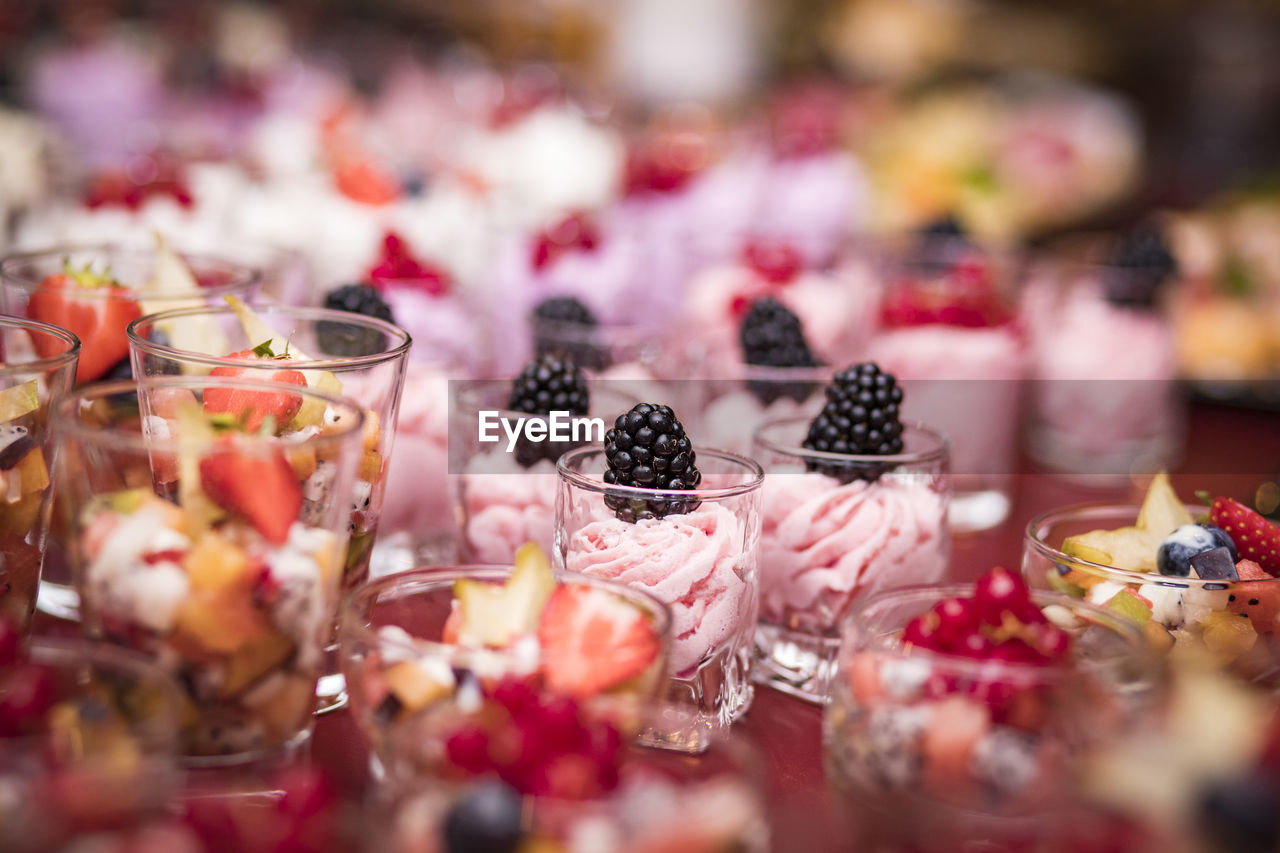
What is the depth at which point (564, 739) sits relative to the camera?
0.79 meters

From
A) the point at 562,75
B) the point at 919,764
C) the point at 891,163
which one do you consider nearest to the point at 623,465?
the point at 919,764

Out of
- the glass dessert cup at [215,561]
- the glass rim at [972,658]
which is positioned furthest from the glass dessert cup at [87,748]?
the glass rim at [972,658]

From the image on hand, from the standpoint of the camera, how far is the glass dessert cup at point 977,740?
830 millimetres

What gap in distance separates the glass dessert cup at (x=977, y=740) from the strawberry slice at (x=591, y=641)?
0.17 meters

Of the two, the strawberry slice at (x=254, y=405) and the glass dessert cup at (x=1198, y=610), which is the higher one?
the strawberry slice at (x=254, y=405)

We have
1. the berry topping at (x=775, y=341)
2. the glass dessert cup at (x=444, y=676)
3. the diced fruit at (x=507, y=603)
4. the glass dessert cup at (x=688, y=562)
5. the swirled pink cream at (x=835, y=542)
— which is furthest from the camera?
the berry topping at (x=775, y=341)

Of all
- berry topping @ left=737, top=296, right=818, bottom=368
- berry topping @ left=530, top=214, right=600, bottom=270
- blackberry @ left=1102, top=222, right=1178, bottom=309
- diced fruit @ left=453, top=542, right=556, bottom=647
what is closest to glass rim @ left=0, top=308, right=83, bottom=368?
diced fruit @ left=453, top=542, right=556, bottom=647

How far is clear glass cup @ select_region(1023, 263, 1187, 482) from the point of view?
6.45 feet

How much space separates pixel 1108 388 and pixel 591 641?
4.39 ft

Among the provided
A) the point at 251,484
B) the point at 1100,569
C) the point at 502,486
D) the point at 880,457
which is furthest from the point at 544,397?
the point at 1100,569

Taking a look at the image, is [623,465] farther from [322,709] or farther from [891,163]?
[891,163]

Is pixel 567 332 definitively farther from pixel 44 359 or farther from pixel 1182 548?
pixel 1182 548

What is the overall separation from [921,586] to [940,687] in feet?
0.63

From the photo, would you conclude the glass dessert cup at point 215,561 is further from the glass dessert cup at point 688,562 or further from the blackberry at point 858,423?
the blackberry at point 858,423
